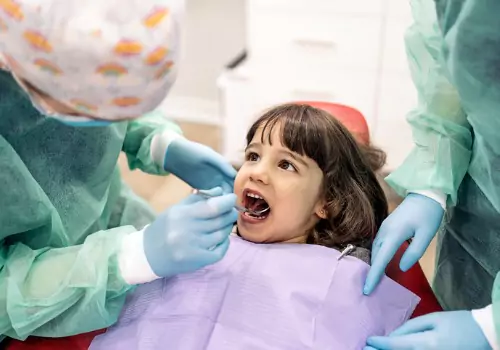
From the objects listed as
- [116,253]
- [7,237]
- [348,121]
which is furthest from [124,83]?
[348,121]

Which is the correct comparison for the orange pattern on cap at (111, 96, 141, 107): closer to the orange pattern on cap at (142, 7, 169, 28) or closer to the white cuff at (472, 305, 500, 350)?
the orange pattern on cap at (142, 7, 169, 28)

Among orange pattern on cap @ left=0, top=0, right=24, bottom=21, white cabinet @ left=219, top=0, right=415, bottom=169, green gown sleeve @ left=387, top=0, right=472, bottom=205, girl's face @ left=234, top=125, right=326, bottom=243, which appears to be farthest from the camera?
white cabinet @ left=219, top=0, right=415, bottom=169

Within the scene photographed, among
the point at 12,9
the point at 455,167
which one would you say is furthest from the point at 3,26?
the point at 455,167

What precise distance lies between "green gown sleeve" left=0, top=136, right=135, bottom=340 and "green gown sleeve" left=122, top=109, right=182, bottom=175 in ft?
1.23

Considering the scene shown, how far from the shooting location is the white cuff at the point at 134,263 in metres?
0.98

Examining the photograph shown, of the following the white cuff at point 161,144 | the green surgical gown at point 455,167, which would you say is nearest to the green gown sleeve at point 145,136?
the white cuff at point 161,144

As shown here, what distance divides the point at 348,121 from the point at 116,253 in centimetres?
70

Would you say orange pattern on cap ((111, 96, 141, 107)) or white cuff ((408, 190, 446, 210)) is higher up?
orange pattern on cap ((111, 96, 141, 107))

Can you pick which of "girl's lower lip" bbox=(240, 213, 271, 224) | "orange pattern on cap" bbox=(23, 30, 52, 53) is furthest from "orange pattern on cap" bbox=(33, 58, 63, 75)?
"girl's lower lip" bbox=(240, 213, 271, 224)

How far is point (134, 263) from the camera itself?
0.98 m

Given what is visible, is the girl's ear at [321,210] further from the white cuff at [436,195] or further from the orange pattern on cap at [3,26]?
the orange pattern on cap at [3,26]

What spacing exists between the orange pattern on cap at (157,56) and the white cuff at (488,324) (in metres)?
0.57

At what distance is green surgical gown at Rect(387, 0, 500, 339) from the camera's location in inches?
35.2

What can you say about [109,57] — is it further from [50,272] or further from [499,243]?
[499,243]
